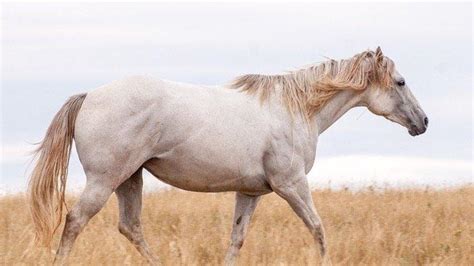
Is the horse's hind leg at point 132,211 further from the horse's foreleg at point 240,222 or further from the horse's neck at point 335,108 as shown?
the horse's neck at point 335,108

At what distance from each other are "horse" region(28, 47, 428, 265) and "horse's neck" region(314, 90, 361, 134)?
12mm

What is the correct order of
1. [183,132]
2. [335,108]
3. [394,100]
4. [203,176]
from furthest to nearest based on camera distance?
1. [394,100]
2. [335,108]
3. [203,176]
4. [183,132]

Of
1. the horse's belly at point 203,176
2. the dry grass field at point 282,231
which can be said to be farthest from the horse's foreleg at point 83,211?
the horse's belly at point 203,176

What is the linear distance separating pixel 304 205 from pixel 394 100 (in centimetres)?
151

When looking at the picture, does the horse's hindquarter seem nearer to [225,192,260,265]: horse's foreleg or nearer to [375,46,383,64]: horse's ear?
[225,192,260,265]: horse's foreleg

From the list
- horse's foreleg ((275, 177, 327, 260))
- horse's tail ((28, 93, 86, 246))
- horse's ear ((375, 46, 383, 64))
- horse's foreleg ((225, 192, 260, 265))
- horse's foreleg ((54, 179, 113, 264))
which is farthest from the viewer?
horse's ear ((375, 46, 383, 64))

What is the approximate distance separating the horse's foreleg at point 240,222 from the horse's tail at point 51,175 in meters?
1.48

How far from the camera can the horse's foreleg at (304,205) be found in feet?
25.4

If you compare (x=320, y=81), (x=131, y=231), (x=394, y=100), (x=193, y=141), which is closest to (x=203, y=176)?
(x=193, y=141)

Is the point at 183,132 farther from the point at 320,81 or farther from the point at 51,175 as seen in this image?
the point at 320,81

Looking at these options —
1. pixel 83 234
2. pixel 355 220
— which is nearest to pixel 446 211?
pixel 355 220

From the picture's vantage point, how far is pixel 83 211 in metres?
7.16

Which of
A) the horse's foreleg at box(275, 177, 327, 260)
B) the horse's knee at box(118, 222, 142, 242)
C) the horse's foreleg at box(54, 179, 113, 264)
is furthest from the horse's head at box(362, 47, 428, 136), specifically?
the horse's foreleg at box(54, 179, 113, 264)

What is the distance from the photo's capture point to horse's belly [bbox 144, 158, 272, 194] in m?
7.42
